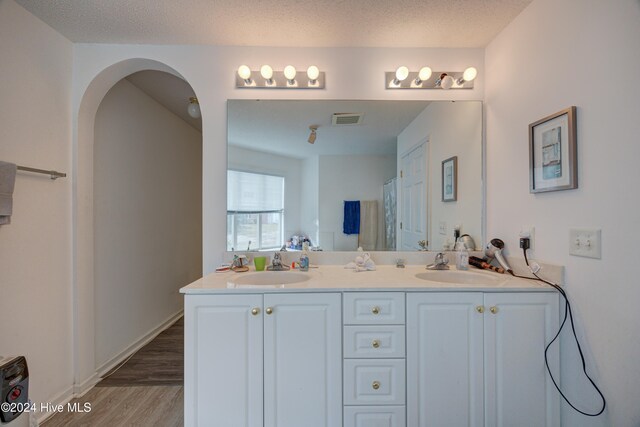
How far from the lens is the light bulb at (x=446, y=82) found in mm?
1719

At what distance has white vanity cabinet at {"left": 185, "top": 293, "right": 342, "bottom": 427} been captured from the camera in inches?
48.9

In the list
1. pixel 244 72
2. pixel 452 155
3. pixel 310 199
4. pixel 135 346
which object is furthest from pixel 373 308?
pixel 135 346

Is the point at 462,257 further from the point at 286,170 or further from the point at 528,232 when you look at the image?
the point at 286,170

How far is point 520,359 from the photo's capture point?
125cm

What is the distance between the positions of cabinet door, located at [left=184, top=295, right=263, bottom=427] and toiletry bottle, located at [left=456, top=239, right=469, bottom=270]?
120 cm

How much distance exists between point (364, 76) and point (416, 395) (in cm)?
182

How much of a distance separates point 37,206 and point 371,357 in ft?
6.51

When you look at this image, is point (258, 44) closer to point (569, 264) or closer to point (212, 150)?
point (212, 150)

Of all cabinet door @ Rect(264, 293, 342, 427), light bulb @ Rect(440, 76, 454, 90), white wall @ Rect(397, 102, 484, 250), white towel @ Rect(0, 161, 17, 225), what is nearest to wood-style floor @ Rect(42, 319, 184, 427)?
cabinet door @ Rect(264, 293, 342, 427)

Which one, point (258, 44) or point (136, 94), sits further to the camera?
point (136, 94)

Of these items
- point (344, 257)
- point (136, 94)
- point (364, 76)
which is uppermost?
point (136, 94)

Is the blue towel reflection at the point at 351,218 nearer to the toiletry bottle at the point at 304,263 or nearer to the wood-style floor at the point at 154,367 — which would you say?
the toiletry bottle at the point at 304,263

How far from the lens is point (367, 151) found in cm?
182

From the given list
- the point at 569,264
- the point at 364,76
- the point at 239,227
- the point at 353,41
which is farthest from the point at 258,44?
the point at 569,264
